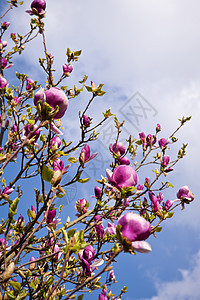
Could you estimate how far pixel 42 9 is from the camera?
2523 mm

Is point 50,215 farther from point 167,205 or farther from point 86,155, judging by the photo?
point 167,205

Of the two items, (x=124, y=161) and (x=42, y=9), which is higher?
(x=42, y=9)

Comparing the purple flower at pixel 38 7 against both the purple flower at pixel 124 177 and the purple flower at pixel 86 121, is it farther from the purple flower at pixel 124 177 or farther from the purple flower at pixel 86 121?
the purple flower at pixel 124 177

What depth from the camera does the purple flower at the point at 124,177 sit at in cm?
129

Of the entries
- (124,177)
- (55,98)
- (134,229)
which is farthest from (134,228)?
(55,98)

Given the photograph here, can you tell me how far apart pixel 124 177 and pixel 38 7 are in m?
2.25

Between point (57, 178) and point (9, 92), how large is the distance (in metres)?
1.09

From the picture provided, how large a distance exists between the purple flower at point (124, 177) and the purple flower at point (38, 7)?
2148 mm

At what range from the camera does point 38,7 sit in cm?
252

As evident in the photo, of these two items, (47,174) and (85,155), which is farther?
(85,155)

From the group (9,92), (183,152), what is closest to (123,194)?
(9,92)

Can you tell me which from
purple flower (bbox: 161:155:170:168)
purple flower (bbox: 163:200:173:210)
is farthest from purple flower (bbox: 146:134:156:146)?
purple flower (bbox: 163:200:173:210)

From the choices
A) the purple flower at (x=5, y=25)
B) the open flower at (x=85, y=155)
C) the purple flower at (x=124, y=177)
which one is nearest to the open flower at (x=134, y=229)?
the purple flower at (x=124, y=177)

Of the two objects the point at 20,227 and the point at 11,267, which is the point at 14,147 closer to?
the point at 20,227
